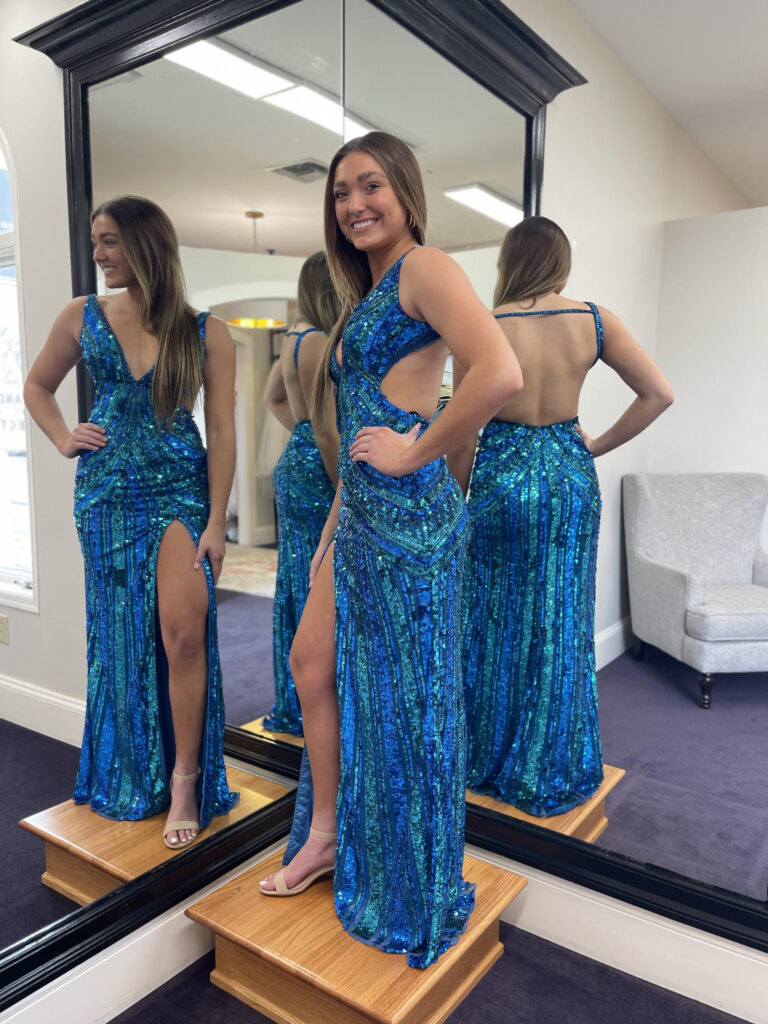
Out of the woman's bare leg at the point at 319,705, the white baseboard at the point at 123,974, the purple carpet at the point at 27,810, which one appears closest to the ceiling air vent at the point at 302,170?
the woman's bare leg at the point at 319,705

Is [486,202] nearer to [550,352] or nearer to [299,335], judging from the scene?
[550,352]

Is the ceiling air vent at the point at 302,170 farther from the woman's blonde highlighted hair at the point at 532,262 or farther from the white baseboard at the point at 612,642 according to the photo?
the white baseboard at the point at 612,642

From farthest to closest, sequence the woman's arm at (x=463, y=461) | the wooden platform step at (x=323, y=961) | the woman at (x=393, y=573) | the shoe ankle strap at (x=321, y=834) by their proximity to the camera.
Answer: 1. the woman's arm at (x=463, y=461)
2. the shoe ankle strap at (x=321, y=834)
3. the wooden platform step at (x=323, y=961)
4. the woman at (x=393, y=573)

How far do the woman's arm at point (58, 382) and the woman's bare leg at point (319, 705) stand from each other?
65 centimetres

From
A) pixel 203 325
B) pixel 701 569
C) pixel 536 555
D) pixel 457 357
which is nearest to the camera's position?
pixel 457 357

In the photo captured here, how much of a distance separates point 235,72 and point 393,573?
53.1 inches

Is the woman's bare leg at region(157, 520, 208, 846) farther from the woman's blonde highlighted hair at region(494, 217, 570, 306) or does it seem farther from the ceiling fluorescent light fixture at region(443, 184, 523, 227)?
the ceiling fluorescent light fixture at region(443, 184, 523, 227)

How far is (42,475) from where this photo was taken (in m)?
1.87

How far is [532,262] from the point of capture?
2.00 m

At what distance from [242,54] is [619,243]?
1.04 metres

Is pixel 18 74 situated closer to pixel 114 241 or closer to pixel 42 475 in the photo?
pixel 114 241

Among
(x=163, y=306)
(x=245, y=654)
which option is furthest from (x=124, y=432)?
(x=245, y=654)

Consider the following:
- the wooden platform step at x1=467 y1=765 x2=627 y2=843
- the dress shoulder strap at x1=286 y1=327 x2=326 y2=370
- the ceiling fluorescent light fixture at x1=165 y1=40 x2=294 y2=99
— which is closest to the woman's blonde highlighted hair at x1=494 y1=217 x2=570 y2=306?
the dress shoulder strap at x1=286 y1=327 x2=326 y2=370

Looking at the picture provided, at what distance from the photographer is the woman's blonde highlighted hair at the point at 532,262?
198 cm
